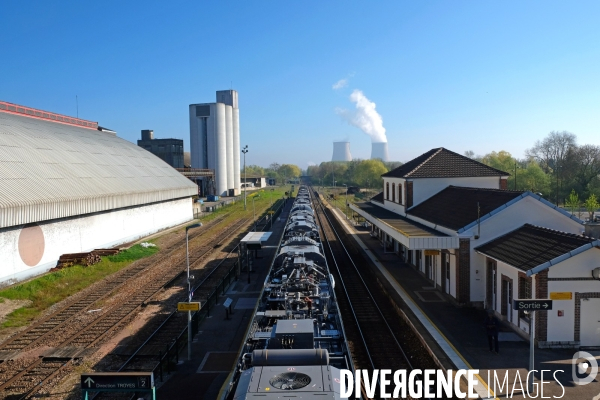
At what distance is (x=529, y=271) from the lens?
15734mm

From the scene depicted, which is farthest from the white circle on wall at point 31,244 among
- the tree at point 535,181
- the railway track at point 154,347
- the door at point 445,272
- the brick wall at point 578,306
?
the tree at point 535,181

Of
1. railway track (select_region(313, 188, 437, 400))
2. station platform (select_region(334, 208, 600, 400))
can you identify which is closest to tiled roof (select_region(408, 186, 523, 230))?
station platform (select_region(334, 208, 600, 400))

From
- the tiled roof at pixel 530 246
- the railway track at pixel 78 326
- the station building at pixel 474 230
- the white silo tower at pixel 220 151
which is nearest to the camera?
the railway track at pixel 78 326

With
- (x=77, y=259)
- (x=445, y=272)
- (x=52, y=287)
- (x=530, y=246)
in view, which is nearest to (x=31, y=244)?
(x=77, y=259)

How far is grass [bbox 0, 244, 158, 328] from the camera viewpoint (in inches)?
835

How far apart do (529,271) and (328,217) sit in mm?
50341

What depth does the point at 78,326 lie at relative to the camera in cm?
1947

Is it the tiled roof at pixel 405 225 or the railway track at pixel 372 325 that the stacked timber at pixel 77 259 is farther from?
the tiled roof at pixel 405 225

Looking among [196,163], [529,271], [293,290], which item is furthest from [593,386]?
[196,163]

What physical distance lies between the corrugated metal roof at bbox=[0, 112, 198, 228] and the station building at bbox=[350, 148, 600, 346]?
21.0m

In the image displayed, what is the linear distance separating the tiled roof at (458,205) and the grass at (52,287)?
20016 mm

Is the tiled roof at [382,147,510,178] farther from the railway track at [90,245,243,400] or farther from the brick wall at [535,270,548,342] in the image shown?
the railway track at [90,245,243,400]

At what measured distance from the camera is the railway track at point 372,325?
1562 centimetres

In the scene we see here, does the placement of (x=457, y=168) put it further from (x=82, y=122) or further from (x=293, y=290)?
(x=82, y=122)
